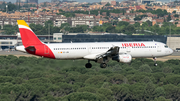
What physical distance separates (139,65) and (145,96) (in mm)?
36780

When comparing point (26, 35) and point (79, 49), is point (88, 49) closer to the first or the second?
point (79, 49)

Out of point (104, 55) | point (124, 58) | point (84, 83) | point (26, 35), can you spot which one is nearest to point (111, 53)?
point (104, 55)

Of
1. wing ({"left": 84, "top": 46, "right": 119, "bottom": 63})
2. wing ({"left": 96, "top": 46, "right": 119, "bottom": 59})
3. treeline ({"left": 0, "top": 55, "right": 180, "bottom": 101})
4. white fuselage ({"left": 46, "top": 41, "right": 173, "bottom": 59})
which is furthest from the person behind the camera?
treeline ({"left": 0, "top": 55, "right": 180, "bottom": 101})

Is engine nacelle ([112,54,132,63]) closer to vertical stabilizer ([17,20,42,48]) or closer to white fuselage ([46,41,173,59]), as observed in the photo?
white fuselage ([46,41,173,59])

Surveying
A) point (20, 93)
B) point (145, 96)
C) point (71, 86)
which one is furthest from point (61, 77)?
point (145, 96)

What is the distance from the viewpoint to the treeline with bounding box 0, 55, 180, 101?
145 metres

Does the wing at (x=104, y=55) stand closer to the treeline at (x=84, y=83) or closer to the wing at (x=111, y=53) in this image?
Result: the wing at (x=111, y=53)

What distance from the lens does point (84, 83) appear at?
161750 mm

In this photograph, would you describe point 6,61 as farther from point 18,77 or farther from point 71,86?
point 71,86

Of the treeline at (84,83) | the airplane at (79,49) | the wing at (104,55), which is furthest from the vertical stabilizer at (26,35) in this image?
the treeline at (84,83)

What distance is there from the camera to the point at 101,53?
88.4 metres

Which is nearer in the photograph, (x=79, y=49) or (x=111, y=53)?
(x=111, y=53)

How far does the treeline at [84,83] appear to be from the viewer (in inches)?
5694

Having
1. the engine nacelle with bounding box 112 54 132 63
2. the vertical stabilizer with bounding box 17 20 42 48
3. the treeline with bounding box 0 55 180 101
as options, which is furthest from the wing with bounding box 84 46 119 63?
the treeline with bounding box 0 55 180 101
